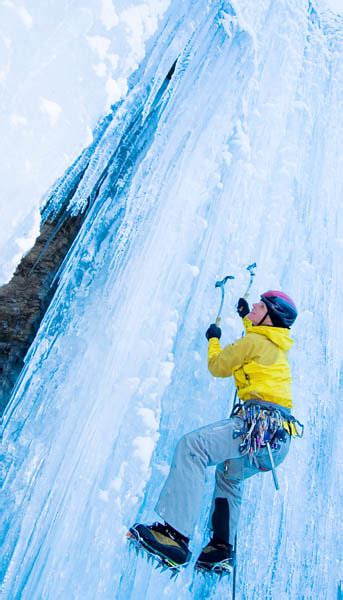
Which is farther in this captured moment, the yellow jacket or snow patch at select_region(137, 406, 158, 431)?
snow patch at select_region(137, 406, 158, 431)

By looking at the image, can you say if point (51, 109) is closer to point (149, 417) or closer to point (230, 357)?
point (230, 357)

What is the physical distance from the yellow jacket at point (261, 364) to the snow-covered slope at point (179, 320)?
2.75 ft

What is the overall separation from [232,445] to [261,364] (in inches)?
16.2

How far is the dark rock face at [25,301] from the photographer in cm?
448

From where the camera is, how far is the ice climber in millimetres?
2320

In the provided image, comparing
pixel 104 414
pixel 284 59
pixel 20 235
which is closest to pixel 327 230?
pixel 284 59

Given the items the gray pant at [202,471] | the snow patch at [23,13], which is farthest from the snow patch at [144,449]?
the snow patch at [23,13]

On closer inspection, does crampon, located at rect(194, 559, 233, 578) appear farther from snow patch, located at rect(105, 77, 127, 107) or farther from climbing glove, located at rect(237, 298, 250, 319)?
snow patch, located at rect(105, 77, 127, 107)

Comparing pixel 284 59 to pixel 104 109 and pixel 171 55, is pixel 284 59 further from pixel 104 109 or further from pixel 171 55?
pixel 104 109

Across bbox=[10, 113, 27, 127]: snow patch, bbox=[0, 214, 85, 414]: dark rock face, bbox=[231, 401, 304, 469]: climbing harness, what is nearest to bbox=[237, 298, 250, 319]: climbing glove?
bbox=[231, 401, 304, 469]: climbing harness

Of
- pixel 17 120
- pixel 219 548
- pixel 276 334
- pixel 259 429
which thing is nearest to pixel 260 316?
pixel 276 334

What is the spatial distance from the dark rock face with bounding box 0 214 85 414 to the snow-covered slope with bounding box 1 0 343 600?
0.85 metres

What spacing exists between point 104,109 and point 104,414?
174 centimetres

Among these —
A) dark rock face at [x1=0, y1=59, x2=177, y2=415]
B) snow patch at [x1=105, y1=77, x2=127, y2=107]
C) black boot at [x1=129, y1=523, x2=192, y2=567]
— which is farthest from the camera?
dark rock face at [x1=0, y1=59, x2=177, y2=415]
